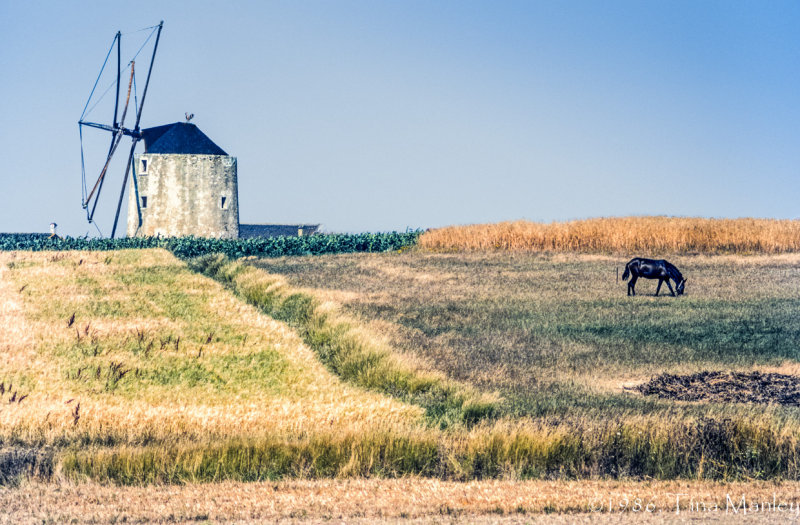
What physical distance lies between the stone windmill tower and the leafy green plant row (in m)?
4.82

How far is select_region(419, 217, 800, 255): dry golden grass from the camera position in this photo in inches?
1720

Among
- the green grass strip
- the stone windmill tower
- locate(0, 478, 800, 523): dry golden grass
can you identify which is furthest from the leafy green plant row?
locate(0, 478, 800, 523): dry golden grass

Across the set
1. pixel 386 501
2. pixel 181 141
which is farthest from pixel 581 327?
pixel 181 141

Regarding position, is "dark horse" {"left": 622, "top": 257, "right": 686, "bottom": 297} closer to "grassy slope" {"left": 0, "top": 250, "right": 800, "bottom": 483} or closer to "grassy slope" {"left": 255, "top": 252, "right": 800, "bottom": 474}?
"grassy slope" {"left": 255, "top": 252, "right": 800, "bottom": 474}

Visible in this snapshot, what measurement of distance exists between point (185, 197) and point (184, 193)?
28 centimetres

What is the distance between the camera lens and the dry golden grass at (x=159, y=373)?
39.9ft

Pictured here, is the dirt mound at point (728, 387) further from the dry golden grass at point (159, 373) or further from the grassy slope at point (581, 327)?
the dry golden grass at point (159, 373)

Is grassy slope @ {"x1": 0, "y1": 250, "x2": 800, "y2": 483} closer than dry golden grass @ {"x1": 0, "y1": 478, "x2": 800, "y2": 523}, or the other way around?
dry golden grass @ {"x1": 0, "y1": 478, "x2": 800, "y2": 523}

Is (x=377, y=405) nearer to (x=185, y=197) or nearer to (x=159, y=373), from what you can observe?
(x=159, y=373)

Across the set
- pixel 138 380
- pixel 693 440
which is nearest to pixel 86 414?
pixel 138 380

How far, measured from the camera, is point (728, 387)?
15.8m

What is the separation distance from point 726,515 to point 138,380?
10444mm

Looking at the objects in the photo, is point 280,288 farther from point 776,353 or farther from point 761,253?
point 761,253

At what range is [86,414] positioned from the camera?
12484 millimetres
